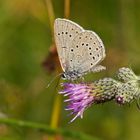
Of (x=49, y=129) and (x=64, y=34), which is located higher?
(x=64, y=34)

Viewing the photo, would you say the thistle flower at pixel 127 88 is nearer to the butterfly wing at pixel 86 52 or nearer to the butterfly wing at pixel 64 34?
the butterfly wing at pixel 86 52

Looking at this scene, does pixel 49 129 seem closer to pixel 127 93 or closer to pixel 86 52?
pixel 86 52

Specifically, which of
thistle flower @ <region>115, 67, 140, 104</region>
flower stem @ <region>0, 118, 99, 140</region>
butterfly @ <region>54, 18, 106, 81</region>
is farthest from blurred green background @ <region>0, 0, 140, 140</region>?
thistle flower @ <region>115, 67, 140, 104</region>

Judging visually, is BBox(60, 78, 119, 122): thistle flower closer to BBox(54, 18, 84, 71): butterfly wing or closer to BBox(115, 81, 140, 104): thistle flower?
BBox(115, 81, 140, 104): thistle flower

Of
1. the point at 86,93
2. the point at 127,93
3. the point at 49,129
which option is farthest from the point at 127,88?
the point at 49,129

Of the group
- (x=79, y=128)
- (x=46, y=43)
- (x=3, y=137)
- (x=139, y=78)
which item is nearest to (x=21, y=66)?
(x=46, y=43)

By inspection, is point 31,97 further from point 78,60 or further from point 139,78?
point 139,78
